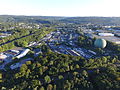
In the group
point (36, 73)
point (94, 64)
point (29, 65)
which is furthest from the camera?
point (94, 64)

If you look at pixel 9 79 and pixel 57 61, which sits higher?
pixel 57 61

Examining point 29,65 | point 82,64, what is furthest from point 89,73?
point 29,65

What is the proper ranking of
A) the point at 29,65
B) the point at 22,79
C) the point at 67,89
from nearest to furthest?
1. the point at 67,89
2. the point at 22,79
3. the point at 29,65

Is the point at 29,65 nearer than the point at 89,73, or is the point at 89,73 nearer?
the point at 89,73

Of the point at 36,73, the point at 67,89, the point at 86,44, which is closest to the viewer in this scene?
the point at 67,89

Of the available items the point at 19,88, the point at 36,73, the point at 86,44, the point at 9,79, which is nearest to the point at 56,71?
the point at 36,73

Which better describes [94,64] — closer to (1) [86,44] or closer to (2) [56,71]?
(2) [56,71]

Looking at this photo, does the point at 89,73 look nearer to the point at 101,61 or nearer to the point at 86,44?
the point at 101,61

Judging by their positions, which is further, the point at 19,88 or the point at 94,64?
the point at 94,64

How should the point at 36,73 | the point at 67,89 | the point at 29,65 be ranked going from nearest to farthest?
the point at 67,89
the point at 36,73
the point at 29,65
